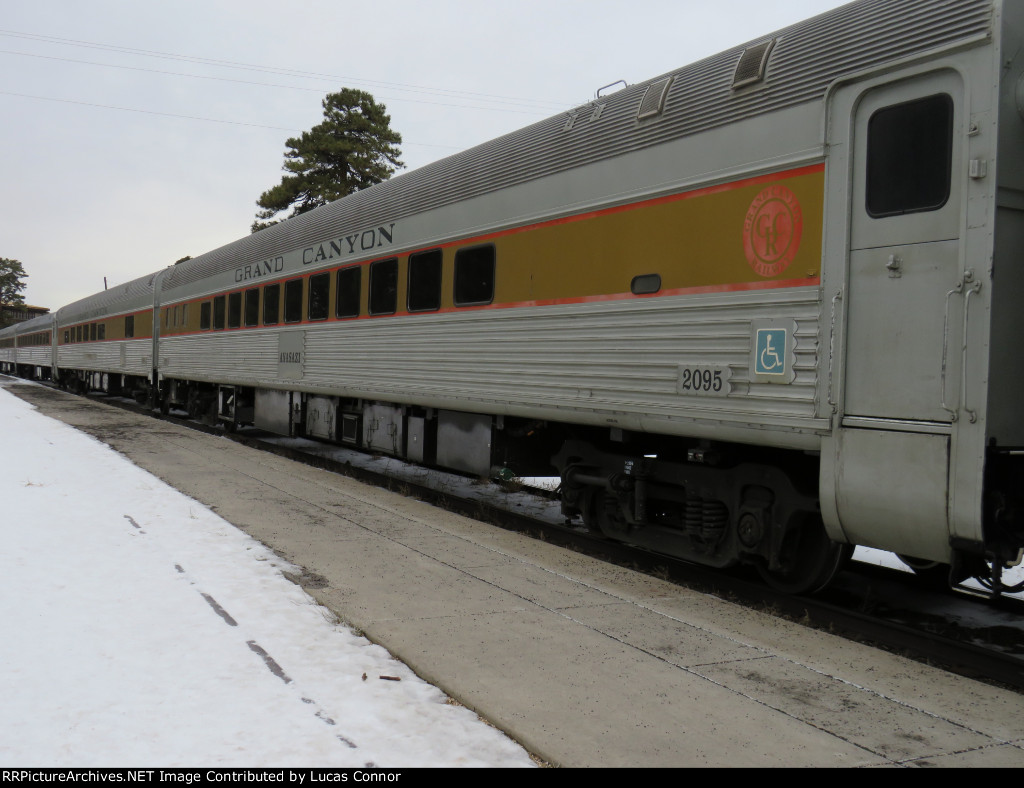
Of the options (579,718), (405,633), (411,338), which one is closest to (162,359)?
(411,338)

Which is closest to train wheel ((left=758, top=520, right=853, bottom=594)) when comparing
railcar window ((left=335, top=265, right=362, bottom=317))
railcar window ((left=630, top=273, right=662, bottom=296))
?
railcar window ((left=630, top=273, right=662, bottom=296))

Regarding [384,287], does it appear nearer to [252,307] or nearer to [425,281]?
[425,281]

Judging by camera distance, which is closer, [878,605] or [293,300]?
[878,605]

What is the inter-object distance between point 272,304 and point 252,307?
3.71 ft

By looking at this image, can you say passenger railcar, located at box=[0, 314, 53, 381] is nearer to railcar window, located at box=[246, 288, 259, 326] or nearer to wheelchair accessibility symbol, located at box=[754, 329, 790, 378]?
railcar window, located at box=[246, 288, 259, 326]

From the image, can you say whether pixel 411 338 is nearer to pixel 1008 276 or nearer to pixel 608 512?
pixel 608 512

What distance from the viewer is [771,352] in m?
5.06

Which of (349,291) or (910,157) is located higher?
(910,157)

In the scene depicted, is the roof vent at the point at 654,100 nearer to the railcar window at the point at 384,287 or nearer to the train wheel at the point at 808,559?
the train wheel at the point at 808,559

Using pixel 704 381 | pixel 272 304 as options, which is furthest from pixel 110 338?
pixel 704 381

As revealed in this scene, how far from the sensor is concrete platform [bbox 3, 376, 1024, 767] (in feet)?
10.3

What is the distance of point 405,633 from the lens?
4.35 meters

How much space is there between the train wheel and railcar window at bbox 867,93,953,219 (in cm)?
200
